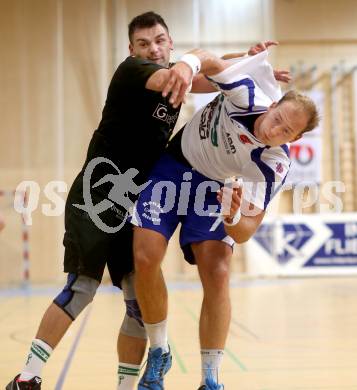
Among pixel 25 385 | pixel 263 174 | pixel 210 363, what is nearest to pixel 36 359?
pixel 25 385

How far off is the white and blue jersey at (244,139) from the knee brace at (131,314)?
2.56 feet

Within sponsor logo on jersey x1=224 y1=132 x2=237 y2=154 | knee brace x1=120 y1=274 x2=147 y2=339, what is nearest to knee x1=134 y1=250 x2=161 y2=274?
knee brace x1=120 y1=274 x2=147 y2=339

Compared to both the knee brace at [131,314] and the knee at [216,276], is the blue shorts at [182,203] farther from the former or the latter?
the knee brace at [131,314]

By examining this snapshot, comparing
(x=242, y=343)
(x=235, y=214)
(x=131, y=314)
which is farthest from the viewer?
(x=242, y=343)

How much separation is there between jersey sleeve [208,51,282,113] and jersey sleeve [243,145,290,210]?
10.0 inches

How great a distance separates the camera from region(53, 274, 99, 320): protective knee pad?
352 centimetres

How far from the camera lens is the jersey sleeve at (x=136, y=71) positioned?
3.33 m

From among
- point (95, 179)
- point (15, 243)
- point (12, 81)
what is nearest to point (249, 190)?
point (95, 179)

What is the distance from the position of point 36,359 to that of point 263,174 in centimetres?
155

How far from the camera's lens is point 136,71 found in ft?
11.3

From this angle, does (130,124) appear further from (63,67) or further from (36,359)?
(63,67)

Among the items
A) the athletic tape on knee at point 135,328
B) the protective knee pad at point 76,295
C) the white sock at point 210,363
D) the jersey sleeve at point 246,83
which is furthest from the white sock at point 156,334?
the jersey sleeve at point 246,83

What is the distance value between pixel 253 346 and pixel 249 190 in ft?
7.54

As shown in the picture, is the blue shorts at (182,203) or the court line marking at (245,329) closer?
the blue shorts at (182,203)
